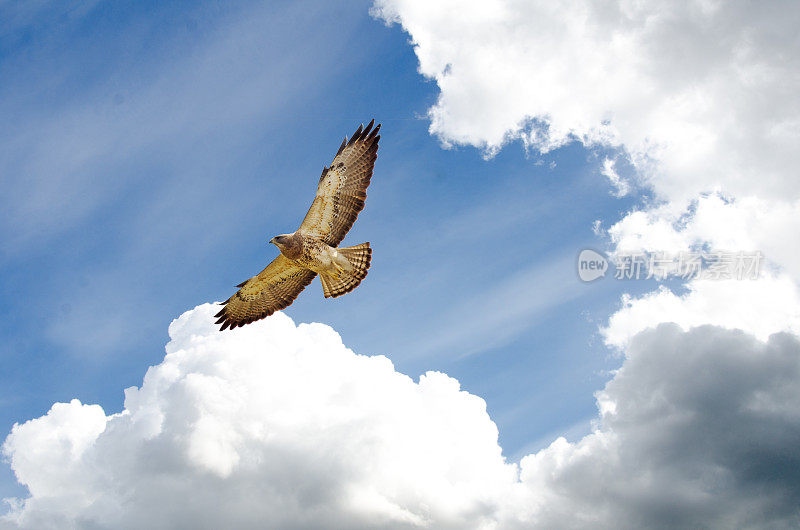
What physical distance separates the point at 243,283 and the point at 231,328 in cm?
153

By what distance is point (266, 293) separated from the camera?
57.2 feet

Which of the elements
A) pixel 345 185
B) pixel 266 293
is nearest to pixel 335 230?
pixel 345 185

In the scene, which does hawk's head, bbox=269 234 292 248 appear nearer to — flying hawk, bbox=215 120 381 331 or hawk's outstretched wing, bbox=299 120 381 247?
flying hawk, bbox=215 120 381 331

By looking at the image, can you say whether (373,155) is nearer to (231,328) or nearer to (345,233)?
(345,233)

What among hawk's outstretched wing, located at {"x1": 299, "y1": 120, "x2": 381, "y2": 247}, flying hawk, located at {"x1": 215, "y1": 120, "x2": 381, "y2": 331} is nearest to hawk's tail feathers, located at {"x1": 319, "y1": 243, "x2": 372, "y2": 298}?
flying hawk, located at {"x1": 215, "y1": 120, "x2": 381, "y2": 331}

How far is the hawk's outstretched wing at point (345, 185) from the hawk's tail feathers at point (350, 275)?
1.92 ft

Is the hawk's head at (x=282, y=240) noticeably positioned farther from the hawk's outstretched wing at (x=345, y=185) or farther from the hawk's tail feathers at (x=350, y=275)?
the hawk's tail feathers at (x=350, y=275)

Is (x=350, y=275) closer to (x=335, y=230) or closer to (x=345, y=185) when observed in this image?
(x=335, y=230)

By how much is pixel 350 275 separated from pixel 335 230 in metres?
1.28

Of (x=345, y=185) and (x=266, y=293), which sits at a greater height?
(x=345, y=185)

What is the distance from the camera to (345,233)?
51.1ft

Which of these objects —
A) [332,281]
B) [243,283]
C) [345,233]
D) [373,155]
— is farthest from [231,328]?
[373,155]

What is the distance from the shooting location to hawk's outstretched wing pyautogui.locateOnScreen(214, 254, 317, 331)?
16750 mm

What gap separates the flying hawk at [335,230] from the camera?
602 inches
